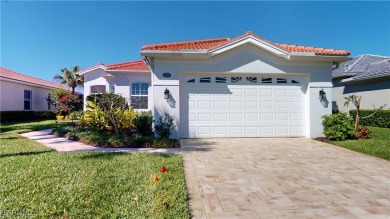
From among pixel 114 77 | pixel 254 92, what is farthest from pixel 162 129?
pixel 114 77

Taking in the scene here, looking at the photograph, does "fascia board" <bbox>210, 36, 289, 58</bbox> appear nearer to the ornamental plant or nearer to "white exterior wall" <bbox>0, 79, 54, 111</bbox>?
the ornamental plant

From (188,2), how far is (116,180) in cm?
1058

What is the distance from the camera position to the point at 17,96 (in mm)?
18422

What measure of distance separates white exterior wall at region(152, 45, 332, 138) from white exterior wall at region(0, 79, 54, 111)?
48.1ft


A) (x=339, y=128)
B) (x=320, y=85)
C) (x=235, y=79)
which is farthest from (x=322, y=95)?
(x=235, y=79)

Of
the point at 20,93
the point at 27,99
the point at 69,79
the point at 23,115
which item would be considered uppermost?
the point at 69,79

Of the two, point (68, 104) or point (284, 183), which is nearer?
point (284, 183)

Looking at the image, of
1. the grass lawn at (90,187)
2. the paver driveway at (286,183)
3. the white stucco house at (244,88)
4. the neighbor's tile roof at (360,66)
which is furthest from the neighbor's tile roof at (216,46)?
the neighbor's tile roof at (360,66)

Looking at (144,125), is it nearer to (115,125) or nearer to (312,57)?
(115,125)

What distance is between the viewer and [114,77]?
16.4 m

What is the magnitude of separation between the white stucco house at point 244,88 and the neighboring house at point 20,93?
46.7 feet

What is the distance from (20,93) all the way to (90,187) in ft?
65.8

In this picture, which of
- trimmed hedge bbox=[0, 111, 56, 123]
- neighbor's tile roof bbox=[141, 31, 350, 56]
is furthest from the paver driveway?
trimmed hedge bbox=[0, 111, 56, 123]

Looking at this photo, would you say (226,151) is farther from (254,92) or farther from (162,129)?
(254,92)
